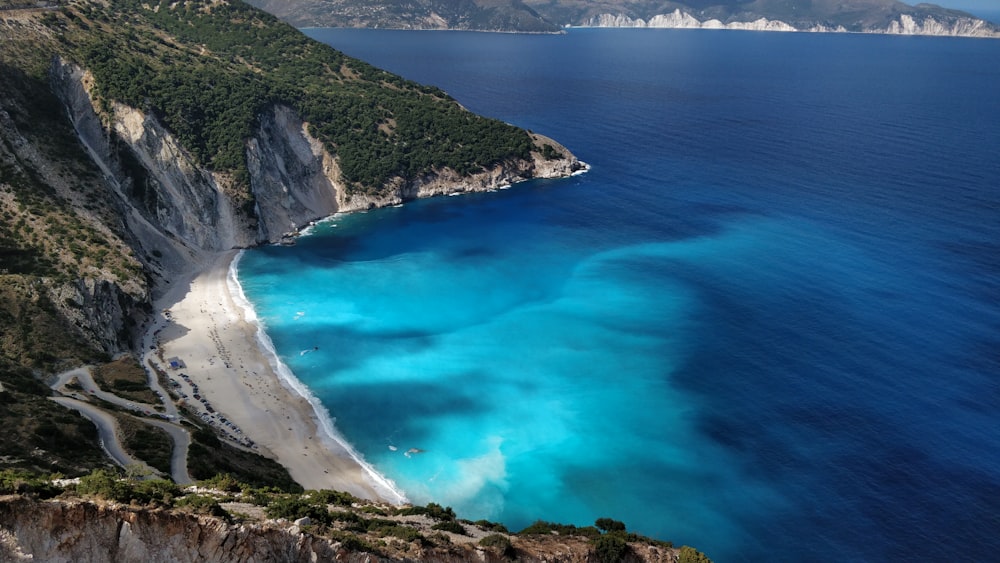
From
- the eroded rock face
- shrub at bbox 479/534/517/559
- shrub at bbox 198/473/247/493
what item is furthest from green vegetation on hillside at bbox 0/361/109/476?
the eroded rock face

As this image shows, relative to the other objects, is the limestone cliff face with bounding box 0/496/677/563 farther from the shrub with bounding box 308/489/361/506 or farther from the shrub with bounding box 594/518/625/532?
the shrub with bounding box 594/518/625/532

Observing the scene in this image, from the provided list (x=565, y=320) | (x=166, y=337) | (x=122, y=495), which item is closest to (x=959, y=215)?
(x=565, y=320)

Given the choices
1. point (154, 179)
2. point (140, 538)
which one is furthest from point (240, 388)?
point (154, 179)

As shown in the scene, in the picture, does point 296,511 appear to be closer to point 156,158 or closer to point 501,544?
point 501,544

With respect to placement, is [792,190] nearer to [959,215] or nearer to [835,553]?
[959,215]

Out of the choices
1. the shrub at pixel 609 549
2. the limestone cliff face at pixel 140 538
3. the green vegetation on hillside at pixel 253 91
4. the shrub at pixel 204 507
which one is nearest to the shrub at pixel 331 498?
the shrub at pixel 204 507

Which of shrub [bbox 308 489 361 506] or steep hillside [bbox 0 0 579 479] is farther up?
steep hillside [bbox 0 0 579 479]
